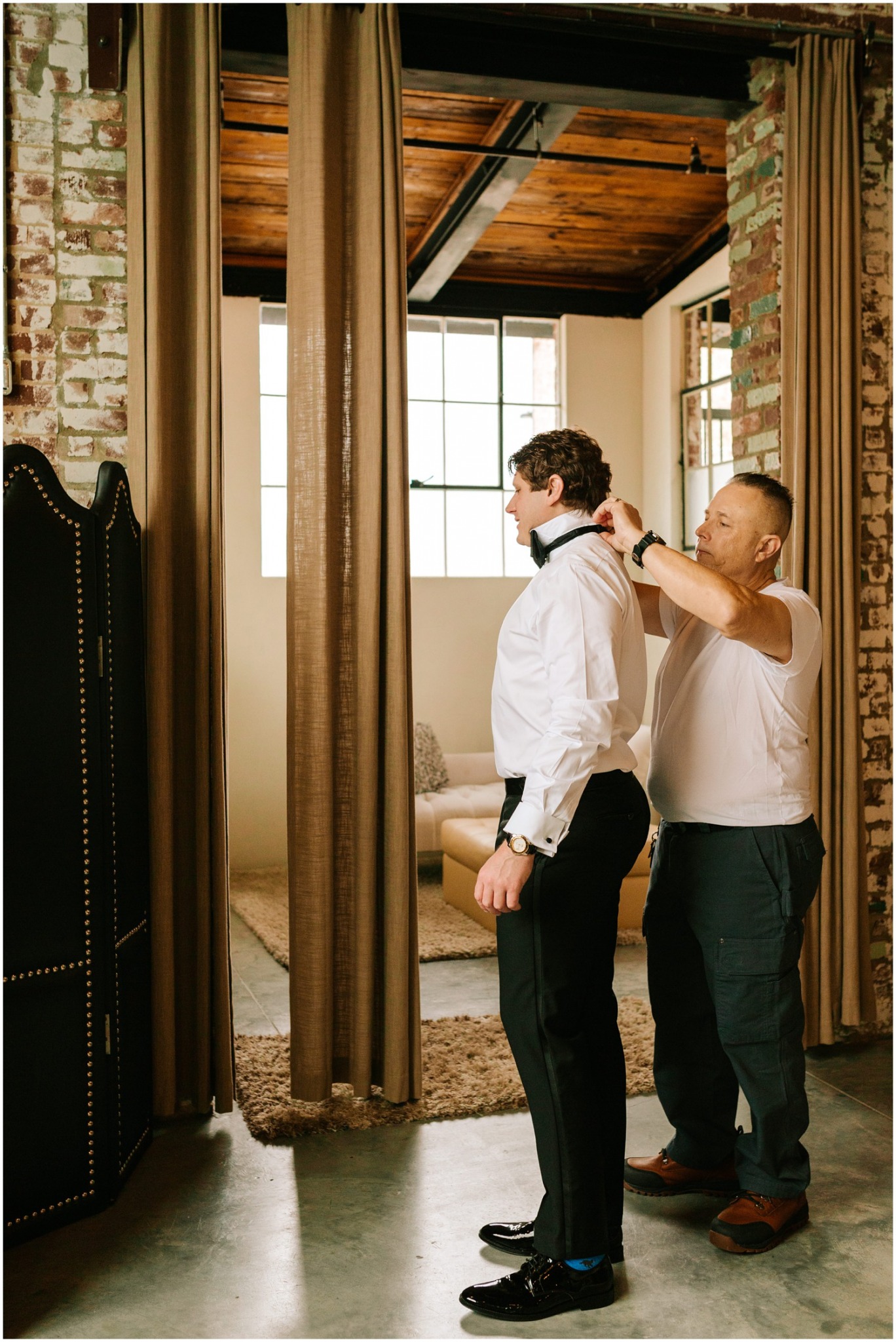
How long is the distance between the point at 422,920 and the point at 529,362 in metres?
4.03

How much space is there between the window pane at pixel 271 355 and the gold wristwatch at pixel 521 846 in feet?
17.6

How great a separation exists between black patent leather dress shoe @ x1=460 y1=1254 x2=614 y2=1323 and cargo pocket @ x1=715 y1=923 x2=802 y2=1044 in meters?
0.59

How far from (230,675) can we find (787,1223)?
496 centimetres

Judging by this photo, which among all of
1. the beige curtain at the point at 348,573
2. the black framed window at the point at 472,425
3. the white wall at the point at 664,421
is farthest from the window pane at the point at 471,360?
the beige curtain at the point at 348,573

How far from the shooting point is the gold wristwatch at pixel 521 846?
2.04 m

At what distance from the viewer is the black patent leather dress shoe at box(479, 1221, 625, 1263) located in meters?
2.35

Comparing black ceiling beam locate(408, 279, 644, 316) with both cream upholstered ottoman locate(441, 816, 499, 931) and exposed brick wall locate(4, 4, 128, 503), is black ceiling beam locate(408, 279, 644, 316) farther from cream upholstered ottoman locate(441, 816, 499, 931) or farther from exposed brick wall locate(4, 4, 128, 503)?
exposed brick wall locate(4, 4, 128, 503)

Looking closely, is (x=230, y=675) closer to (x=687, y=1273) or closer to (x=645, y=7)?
(x=645, y=7)

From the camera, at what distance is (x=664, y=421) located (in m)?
7.25

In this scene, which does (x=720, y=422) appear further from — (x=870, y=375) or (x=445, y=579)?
(x=870, y=375)

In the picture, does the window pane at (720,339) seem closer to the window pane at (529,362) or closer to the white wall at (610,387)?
the white wall at (610,387)

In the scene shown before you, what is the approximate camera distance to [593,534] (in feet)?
7.35

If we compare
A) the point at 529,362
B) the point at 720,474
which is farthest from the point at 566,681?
the point at 529,362

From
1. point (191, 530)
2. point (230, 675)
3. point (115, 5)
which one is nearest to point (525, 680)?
point (191, 530)
